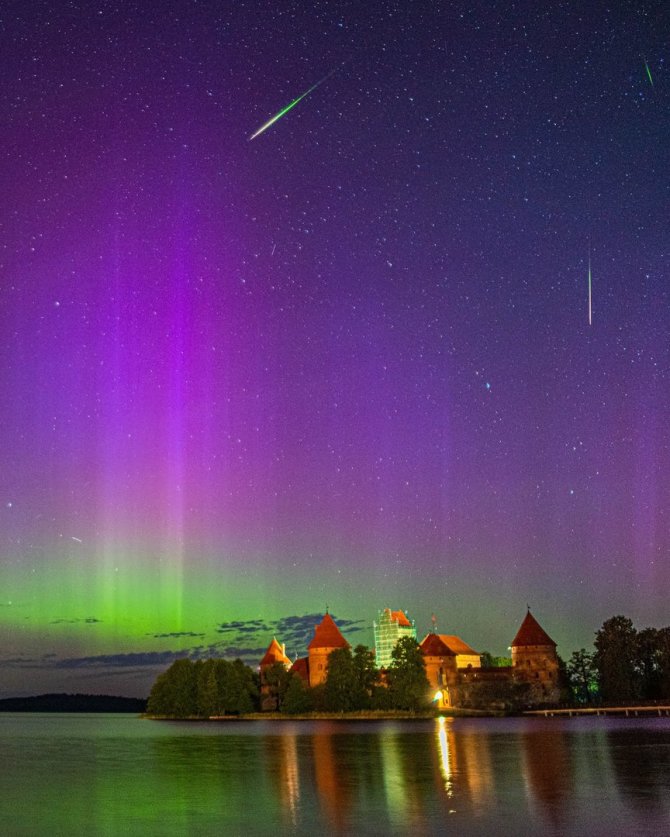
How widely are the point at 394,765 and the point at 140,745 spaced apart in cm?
3200

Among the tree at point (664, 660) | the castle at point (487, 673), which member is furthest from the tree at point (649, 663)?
the castle at point (487, 673)

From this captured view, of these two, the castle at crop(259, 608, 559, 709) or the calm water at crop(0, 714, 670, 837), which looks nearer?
the calm water at crop(0, 714, 670, 837)

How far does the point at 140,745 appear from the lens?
61.6 m

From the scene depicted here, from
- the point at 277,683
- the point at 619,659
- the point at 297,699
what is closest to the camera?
the point at 619,659

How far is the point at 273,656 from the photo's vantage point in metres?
138

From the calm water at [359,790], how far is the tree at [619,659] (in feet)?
159

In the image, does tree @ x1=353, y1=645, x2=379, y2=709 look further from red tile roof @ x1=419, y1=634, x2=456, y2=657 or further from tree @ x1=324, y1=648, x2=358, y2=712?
red tile roof @ x1=419, y1=634, x2=456, y2=657

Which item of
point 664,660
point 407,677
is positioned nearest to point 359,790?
point 407,677

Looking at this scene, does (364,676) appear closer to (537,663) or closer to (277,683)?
(277,683)

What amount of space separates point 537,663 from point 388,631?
4545 cm

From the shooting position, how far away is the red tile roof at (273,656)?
13638cm

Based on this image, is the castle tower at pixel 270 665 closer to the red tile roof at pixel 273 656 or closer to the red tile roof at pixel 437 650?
the red tile roof at pixel 273 656

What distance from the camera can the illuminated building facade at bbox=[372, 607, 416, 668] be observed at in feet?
501

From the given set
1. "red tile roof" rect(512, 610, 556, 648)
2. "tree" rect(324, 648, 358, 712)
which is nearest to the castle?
"red tile roof" rect(512, 610, 556, 648)
